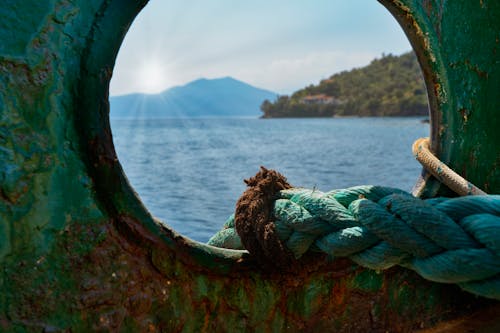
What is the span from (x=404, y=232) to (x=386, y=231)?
4 centimetres

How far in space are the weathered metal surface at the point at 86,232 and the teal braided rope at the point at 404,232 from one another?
16cm

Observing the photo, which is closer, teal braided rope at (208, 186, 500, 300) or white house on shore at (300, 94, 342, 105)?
teal braided rope at (208, 186, 500, 300)

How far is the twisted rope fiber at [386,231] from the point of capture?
3.90 feet

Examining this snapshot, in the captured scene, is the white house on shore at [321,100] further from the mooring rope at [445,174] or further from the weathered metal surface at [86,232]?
the weathered metal surface at [86,232]

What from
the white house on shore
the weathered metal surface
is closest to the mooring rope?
the weathered metal surface

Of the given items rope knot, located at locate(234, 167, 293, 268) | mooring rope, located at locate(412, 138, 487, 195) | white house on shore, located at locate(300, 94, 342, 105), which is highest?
white house on shore, located at locate(300, 94, 342, 105)

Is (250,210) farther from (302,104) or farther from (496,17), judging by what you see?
(302,104)

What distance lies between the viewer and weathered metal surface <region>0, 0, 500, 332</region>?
105cm

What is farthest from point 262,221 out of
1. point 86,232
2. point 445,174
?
point 445,174

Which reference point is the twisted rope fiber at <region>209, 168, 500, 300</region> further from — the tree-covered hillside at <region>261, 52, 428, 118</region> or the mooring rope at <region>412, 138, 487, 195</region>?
the tree-covered hillside at <region>261, 52, 428, 118</region>

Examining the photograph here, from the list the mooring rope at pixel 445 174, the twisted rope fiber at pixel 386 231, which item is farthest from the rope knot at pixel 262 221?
the mooring rope at pixel 445 174

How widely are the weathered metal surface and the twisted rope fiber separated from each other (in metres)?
0.11

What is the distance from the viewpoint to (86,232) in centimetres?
112

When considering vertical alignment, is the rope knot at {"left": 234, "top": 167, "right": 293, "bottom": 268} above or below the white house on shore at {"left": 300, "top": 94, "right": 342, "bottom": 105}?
below
